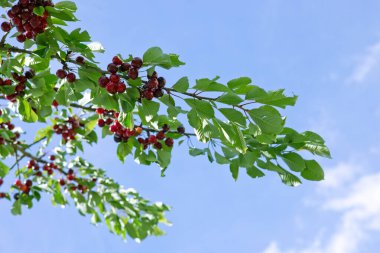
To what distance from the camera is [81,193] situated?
689 cm

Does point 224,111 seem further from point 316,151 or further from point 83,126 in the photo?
point 83,126

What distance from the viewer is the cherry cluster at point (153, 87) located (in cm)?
295

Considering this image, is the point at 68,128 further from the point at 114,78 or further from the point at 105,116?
the point at 114,78

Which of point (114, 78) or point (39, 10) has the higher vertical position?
point (39, 10)

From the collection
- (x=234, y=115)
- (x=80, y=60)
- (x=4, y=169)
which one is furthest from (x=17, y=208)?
(x=234, y=115)

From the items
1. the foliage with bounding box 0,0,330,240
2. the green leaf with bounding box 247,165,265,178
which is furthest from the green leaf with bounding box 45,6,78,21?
the green leaf with bounding box 247,165,265,178

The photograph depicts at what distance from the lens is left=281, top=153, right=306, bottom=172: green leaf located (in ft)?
11.1

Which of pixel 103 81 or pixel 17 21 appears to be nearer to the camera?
pixel 103 81

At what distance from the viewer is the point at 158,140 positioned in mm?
4133

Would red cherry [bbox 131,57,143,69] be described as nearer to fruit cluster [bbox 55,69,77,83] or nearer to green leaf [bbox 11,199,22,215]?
fruit cluster [bbox 55,69,77,83]

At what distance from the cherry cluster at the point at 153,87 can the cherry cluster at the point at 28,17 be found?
2.68ft

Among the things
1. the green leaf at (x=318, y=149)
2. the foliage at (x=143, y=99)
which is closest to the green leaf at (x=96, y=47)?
the foliage at (x=143, y=99)

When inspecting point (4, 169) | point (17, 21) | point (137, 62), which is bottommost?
point (137, 62)

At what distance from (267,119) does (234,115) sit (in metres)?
0.22
